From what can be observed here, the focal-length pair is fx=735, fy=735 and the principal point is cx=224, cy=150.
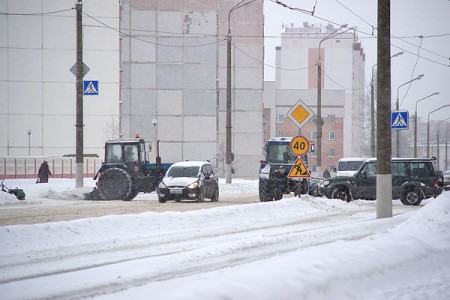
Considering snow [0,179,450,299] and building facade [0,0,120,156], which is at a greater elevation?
building facade [0,0,120,156]

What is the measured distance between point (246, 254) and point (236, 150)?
7473 cm

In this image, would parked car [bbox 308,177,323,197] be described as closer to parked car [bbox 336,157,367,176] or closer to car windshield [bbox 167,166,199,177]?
car windshield [bbox 167,166,199,177]

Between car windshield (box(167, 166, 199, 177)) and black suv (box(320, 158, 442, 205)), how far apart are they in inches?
210

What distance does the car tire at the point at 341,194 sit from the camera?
1112 inches

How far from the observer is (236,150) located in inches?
3383

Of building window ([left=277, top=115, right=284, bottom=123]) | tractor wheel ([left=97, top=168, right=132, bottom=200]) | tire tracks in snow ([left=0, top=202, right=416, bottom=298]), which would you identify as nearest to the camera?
tire tracks in snow ([left=0, top=202, right=416, bottom=298])

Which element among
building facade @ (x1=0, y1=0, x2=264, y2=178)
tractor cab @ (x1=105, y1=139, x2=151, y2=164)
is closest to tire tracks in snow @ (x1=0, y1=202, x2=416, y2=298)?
tractor cab @ (x1=105, y1=139, x2=151, y2=164)

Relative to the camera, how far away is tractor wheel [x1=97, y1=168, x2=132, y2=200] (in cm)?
2817

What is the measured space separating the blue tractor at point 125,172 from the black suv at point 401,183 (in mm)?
7249

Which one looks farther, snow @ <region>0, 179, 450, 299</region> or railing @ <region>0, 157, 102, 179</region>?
railing @ <region>0, 157, 102, 179</region>

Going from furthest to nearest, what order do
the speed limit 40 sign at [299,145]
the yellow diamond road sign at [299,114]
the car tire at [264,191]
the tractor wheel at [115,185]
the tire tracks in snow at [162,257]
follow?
1. the car tire at [264,191]
2. the tractor wheel at [115,185]
3. the yellow diamond road sign at [299,114]
4. the speed limit 40 sign at [299,145]
5. the tire tracks in snow at [162,257]

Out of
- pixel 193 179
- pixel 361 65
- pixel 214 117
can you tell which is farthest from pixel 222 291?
pixel 361 65

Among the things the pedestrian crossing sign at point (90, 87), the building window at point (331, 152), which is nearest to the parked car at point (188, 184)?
the pedestrian crossing sign at point (90, 87)

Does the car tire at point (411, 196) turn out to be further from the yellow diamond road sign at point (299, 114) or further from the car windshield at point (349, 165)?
the car windshield at point (349, 165)
